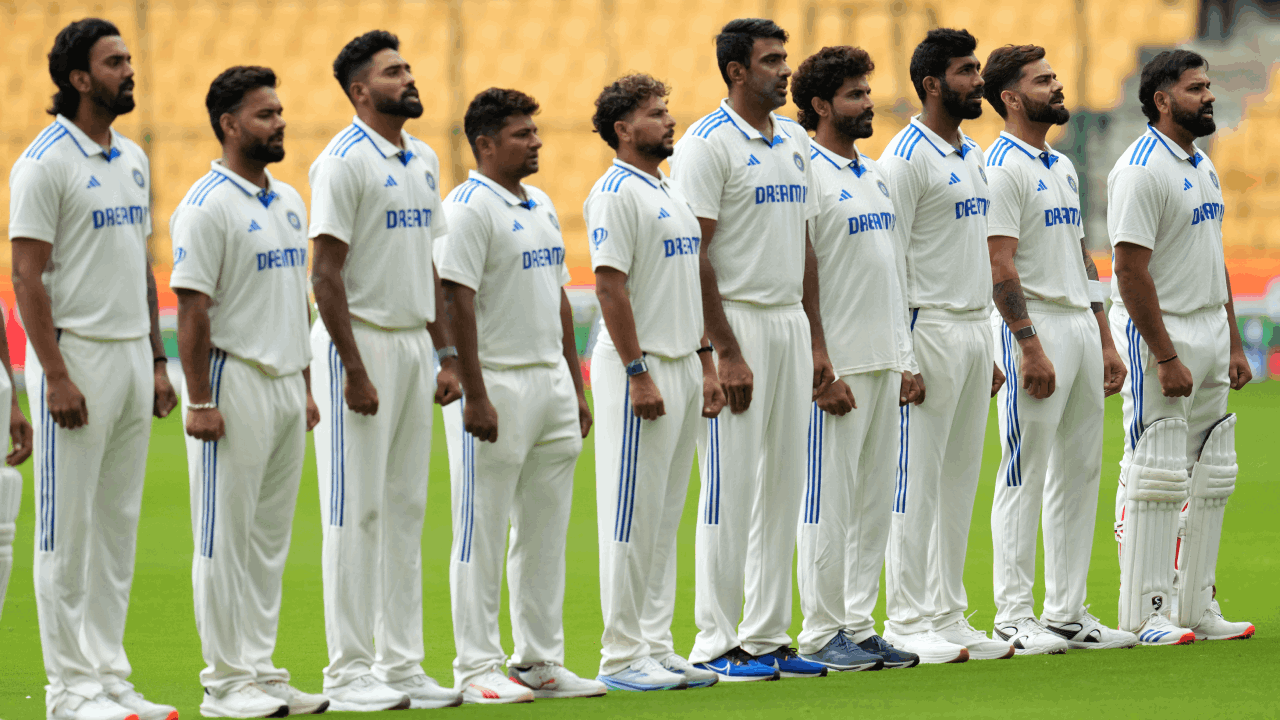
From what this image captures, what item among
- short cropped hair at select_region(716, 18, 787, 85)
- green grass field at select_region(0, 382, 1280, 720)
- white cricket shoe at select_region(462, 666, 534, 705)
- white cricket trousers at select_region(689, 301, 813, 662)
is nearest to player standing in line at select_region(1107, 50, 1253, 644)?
green grass field at select_region(0, 382, 1280, 720)

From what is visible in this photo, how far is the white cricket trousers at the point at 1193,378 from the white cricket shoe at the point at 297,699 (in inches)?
125

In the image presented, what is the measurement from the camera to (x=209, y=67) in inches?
810

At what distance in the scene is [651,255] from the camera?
5.37 meters

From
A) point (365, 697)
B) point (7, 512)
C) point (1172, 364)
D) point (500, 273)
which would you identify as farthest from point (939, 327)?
point (7, 512)

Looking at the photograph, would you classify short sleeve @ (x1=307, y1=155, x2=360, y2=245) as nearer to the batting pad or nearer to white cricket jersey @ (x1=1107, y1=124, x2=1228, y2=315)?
the batting pad

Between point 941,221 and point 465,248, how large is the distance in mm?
1871

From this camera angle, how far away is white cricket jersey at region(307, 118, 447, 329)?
16.3 ft

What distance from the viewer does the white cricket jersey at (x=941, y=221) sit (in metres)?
5.96

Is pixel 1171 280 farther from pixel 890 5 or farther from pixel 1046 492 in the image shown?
pixel 890 5

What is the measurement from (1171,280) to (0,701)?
4453 mm

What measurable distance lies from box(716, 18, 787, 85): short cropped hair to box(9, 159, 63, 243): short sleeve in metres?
2.26

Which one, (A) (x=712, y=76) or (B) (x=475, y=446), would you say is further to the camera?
(A) (x=712, y=76)

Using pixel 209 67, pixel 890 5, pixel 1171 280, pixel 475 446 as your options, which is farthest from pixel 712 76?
pixel 475 446

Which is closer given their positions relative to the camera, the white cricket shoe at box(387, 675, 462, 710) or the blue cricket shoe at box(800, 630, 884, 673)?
the white cricket shoe at box(387, 675, 462, 710)
